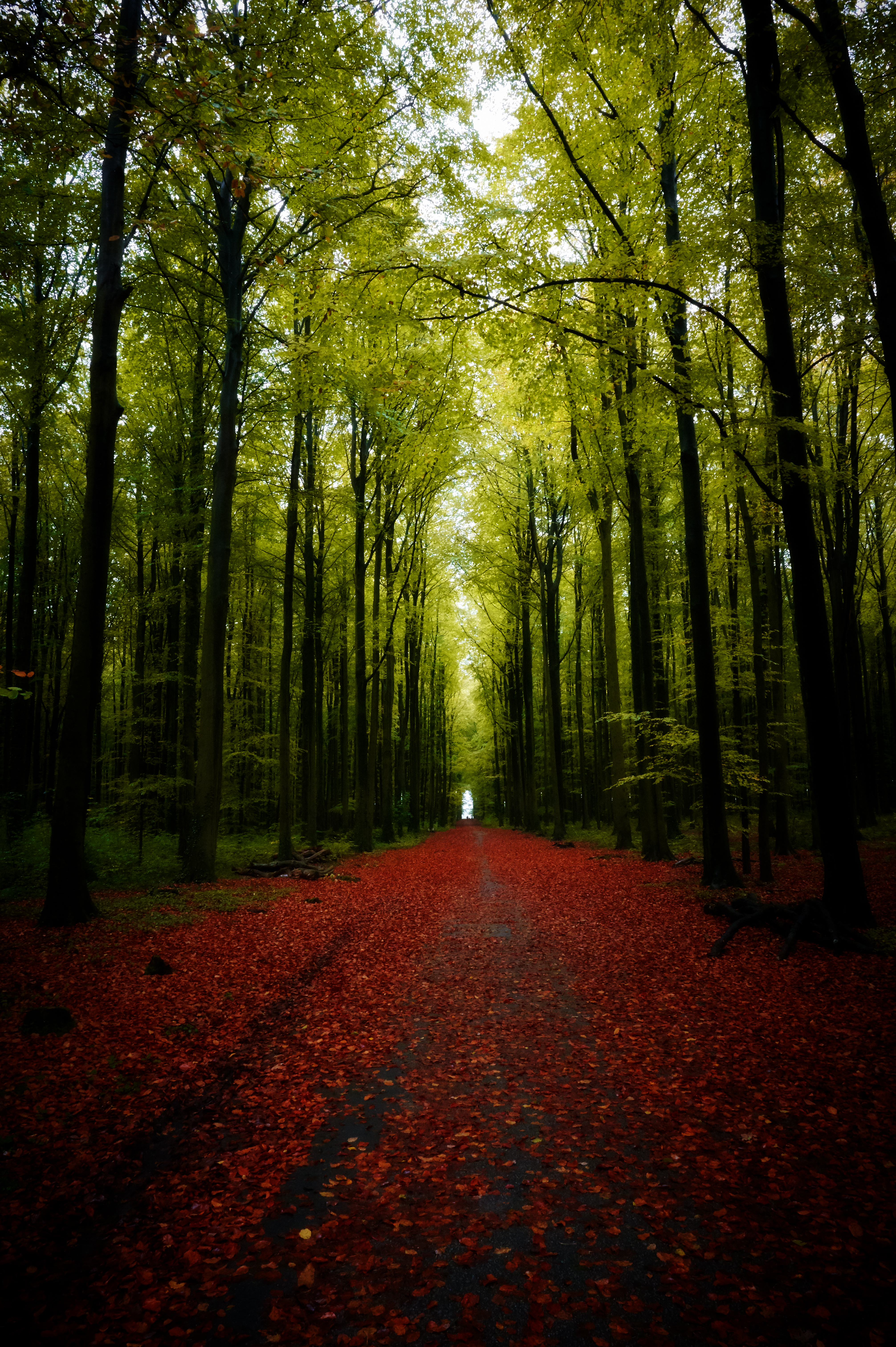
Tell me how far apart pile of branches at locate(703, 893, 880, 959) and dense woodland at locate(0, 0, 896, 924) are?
369mm

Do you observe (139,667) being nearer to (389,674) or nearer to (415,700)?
(389,674)

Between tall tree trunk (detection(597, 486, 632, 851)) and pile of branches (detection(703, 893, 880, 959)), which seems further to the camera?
tall tree trunk (detection(597, 486, 632, 851))

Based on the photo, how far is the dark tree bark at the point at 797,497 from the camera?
7.05 m

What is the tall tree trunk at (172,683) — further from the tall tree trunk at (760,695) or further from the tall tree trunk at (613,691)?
the tall tree trunk at (760,695)

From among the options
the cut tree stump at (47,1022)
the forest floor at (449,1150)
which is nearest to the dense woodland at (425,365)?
the forest floor at (449,1150)

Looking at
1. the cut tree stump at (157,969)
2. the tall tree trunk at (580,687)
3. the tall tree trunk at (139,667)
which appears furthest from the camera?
the tall tree trunk at (580,687)

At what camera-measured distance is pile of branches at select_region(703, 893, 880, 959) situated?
255 inches

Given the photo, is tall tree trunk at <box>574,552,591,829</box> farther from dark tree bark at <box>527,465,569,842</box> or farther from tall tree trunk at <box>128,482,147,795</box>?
tall tree trunk at <box>128,482,147,795</box>

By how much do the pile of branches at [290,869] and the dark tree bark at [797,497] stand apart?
10.2 m

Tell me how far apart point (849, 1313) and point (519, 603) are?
78.9 ft

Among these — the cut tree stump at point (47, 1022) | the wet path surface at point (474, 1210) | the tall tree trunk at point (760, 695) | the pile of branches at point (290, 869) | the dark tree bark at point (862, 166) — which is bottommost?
the pile of branches at point (290, 869)

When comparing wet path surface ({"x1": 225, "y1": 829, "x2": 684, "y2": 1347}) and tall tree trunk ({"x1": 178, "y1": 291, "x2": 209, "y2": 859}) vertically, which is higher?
tall tree trunk ({"x1": 178, "y1": 291, "x2": 209, "y2": 859})

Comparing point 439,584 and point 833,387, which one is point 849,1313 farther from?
point 439,584

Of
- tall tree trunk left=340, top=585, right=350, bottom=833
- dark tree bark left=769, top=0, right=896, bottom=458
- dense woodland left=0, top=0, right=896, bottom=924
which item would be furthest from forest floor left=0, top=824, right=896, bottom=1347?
tall tree trunk left=340, top=585, right=350, bottom=833
